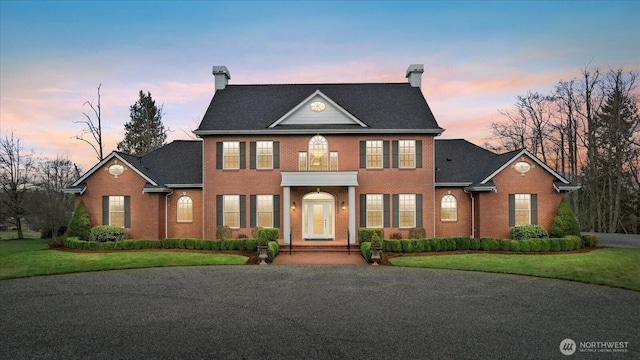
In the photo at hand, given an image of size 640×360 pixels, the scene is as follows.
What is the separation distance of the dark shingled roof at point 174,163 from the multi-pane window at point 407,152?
39.4 feet

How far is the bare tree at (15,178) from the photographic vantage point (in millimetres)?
33969

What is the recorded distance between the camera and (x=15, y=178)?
1371 inches

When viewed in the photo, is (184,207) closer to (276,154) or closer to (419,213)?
(276,154)

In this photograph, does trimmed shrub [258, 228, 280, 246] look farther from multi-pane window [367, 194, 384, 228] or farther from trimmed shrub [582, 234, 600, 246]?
trimmed shrub [582, 234, 600, 246]

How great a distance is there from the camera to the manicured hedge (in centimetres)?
1995

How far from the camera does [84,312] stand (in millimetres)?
9594

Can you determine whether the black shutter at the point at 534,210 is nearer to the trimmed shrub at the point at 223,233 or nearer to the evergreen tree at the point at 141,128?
the trimmed shrub at the point at 223,233

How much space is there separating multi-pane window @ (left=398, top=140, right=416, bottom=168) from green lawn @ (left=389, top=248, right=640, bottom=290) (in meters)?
6.45

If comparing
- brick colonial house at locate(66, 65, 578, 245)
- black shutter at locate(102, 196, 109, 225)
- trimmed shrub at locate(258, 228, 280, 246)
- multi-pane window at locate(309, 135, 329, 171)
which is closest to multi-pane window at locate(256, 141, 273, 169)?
brick colonial house at locate(66, 65, 578, 245)

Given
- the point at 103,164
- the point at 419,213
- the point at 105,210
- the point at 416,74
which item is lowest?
the point at 419,213

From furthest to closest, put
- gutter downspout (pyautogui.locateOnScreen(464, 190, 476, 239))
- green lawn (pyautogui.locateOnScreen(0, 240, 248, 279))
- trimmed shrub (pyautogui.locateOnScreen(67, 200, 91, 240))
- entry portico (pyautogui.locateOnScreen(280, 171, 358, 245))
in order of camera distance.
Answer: gutter downspout (pyautogui.locateOnScreen(464, 190, 476, 239)), trimmed shrub (pyautogui.locateOnScreen(67, 200, 91, 240)), entry portico (pyautogui.locateOnScreen(280, 171, 358, 245)), green lawn (pyautogui.locateOnScreen(0, 240, 248, 279))

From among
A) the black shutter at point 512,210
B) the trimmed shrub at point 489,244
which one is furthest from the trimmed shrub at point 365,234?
the black shutter at point 512,210

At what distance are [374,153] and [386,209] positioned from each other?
3312 millimetres

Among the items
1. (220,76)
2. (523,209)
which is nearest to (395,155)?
(523,209)
